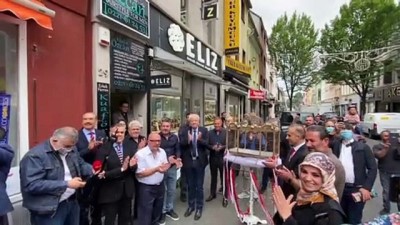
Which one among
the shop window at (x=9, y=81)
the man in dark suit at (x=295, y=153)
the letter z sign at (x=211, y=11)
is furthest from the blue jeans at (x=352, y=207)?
the letter z sign at (x=211, y=11)

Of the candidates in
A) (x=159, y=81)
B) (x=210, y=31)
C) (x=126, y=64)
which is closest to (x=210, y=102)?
(x=210, y=31)

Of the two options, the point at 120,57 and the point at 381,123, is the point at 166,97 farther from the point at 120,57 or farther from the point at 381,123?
the point at 381,123

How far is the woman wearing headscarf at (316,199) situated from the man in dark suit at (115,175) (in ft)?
9.35

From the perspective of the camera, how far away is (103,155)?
193 inches

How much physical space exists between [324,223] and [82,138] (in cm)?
377

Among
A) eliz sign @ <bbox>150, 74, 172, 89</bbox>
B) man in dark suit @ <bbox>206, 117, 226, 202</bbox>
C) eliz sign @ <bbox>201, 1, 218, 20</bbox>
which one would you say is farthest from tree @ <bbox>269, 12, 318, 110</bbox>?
man in dark suit @ <bbox>206, 117, 226, 202</bbox>

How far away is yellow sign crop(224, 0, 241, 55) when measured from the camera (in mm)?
17656

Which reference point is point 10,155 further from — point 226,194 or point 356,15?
point 356,15

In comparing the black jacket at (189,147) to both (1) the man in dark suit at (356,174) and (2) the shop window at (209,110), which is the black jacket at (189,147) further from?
(2) the shop window at (209,110)

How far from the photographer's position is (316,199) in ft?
8.25

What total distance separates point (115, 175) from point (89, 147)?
0.59 meters

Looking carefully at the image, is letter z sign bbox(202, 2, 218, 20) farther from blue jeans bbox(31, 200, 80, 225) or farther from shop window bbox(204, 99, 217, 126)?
blue jeans bbox(31, 200, 80, 225)

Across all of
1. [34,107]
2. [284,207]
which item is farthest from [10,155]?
[284,207]

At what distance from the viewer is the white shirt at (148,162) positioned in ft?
16.5
